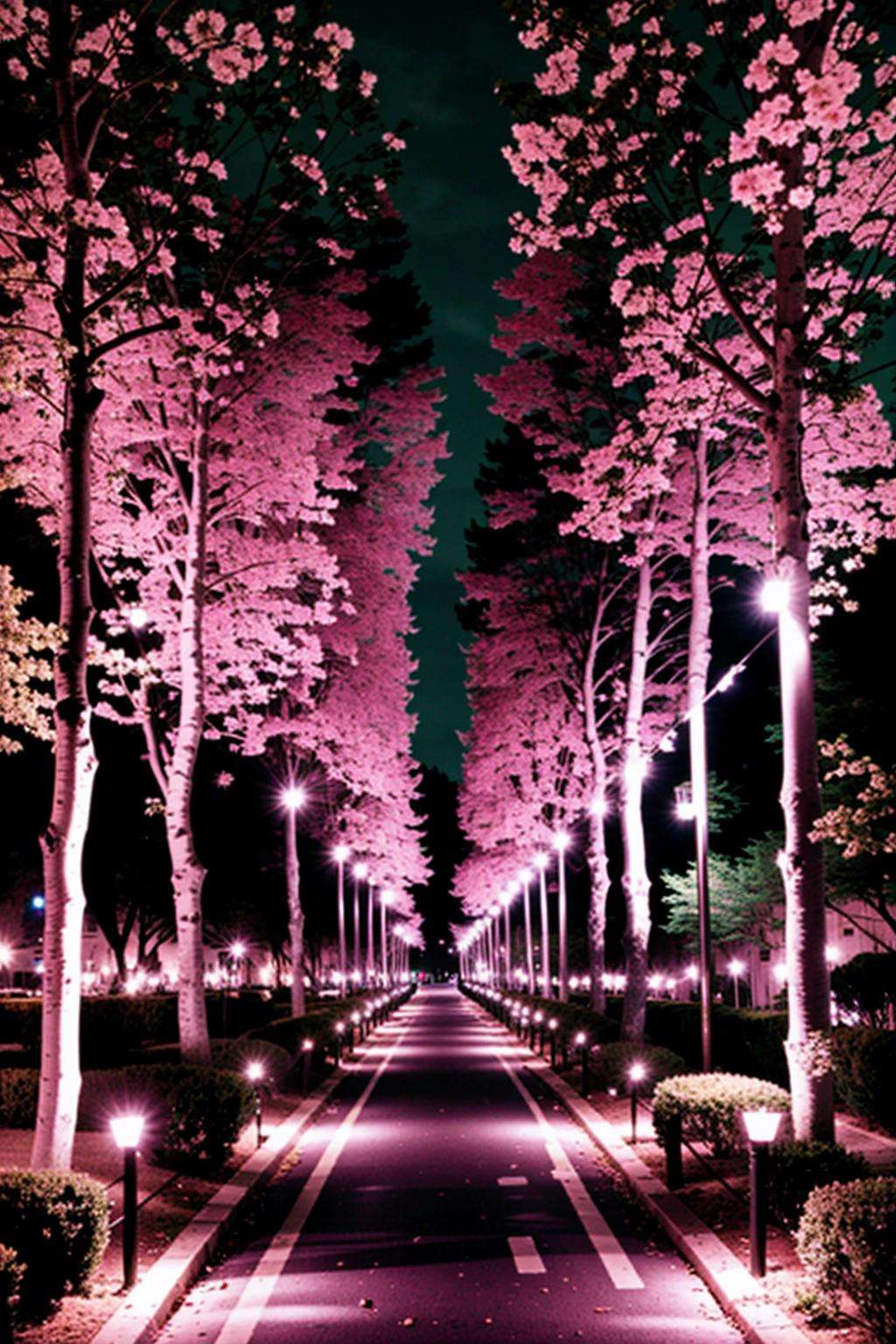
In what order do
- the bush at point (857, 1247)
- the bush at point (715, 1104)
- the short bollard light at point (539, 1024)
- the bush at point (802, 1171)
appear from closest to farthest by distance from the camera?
the bush at point (857, 1247) < the bush at point (802, 1171) < the bush at point (715, 1104) < the short bollard light at point (539, 1024)

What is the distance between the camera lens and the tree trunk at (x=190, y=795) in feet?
55.3

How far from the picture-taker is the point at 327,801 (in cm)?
4384

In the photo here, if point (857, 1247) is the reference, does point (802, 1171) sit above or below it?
below

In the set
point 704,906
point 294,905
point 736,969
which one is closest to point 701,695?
point 704,906

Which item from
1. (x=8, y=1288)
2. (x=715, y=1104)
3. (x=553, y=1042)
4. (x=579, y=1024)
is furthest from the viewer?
(x=579, y=1024)

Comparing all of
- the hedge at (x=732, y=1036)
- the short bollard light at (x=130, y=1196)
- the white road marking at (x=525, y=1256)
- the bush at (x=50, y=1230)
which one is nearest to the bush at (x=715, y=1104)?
the white road marking at (x=525, y=1256)

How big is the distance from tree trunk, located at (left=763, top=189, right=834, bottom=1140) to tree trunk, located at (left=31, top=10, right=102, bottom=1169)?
5.49 m

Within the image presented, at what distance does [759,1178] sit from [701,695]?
11077 mm

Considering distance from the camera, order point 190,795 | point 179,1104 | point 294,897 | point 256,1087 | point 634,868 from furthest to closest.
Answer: point 294,897
point 634,868
point 190,795
point 256,1087
point 179,1104

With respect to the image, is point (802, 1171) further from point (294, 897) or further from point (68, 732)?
point (294, 897)

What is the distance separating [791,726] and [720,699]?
47988 mm

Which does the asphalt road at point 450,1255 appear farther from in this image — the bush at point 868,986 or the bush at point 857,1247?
the bush at point 868,986

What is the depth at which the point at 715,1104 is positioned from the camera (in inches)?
472

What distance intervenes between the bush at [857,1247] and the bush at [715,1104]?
4174 mm
